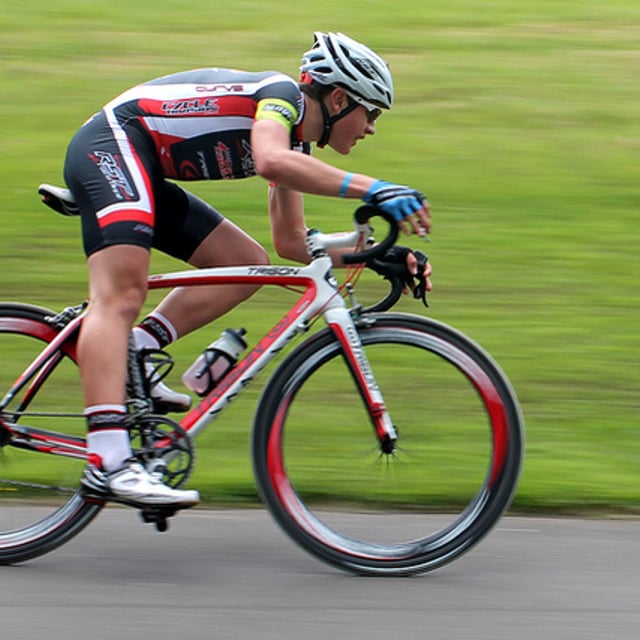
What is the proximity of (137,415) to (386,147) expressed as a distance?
5.06 metres

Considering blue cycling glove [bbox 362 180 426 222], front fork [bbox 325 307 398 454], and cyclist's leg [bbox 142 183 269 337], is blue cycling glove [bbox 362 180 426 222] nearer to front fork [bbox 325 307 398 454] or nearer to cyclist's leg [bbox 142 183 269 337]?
front fork [bbox 325 307 398 454]

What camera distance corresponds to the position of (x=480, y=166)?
921 centimetres

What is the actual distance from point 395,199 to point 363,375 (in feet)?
2.19

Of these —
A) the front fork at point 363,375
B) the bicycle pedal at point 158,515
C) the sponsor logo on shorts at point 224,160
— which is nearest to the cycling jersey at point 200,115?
the sponsor logo on shorts at point 224,160

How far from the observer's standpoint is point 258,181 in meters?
8.92

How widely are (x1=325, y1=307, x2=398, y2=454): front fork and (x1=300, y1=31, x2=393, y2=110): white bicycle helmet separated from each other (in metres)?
0.73

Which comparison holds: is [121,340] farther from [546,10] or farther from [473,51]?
[546,10]

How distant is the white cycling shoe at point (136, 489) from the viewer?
4609mm

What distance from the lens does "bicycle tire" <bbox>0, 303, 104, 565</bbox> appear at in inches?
191

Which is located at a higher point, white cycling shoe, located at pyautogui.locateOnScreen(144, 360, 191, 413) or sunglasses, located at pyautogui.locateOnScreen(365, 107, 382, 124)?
sunglasses, located at pyautogui.locateOnScreen(365, 107, 382, 124)

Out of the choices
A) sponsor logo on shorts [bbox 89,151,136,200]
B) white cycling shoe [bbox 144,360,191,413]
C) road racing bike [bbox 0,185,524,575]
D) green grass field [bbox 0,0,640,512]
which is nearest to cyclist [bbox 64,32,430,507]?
sponsor logo on shorts [bbox 89,151,136,200]

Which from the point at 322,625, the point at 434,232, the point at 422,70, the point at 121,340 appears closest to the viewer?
the point at 322,625

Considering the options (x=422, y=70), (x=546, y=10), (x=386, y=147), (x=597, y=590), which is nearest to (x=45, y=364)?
(x=597, y=590)

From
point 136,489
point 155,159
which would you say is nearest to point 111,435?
point 136,489
